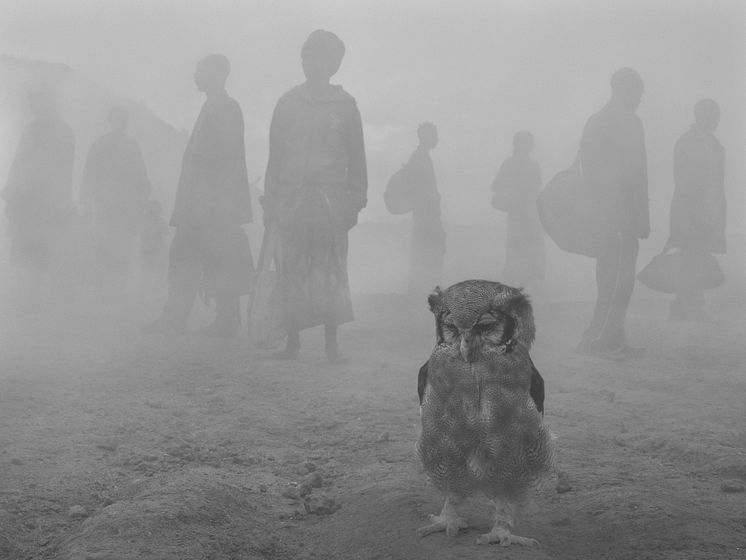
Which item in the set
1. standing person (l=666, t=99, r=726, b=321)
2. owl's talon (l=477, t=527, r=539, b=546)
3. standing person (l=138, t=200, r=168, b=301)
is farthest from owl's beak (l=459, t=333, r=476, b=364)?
standing person (l=138, t=200, r=168, b=301)

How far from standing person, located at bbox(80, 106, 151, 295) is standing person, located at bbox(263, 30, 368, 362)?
20.0 ft

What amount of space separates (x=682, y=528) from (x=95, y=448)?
9.05 feet

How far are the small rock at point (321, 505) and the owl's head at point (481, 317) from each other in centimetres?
105

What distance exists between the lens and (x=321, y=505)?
3.50 meters

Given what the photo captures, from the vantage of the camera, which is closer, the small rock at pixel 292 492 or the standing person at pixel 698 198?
the small rock at pixel 292 492

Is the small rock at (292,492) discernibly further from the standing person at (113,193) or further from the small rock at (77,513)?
the standing person at (113,193)

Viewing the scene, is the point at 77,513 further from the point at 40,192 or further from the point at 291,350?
the point at 40,192

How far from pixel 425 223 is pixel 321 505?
40.5ft

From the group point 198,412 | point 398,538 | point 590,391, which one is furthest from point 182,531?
point 590,391

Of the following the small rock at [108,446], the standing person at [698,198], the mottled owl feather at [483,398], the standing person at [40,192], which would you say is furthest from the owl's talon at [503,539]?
the standing person at [40,192]

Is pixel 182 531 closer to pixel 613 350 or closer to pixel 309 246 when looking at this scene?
pixel 309 246

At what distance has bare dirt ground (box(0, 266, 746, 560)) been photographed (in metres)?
2.98

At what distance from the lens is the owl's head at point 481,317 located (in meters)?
2.69

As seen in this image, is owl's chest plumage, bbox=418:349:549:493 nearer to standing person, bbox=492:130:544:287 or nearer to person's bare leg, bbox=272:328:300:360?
person's bare leg, bbox=272:328:300:360
